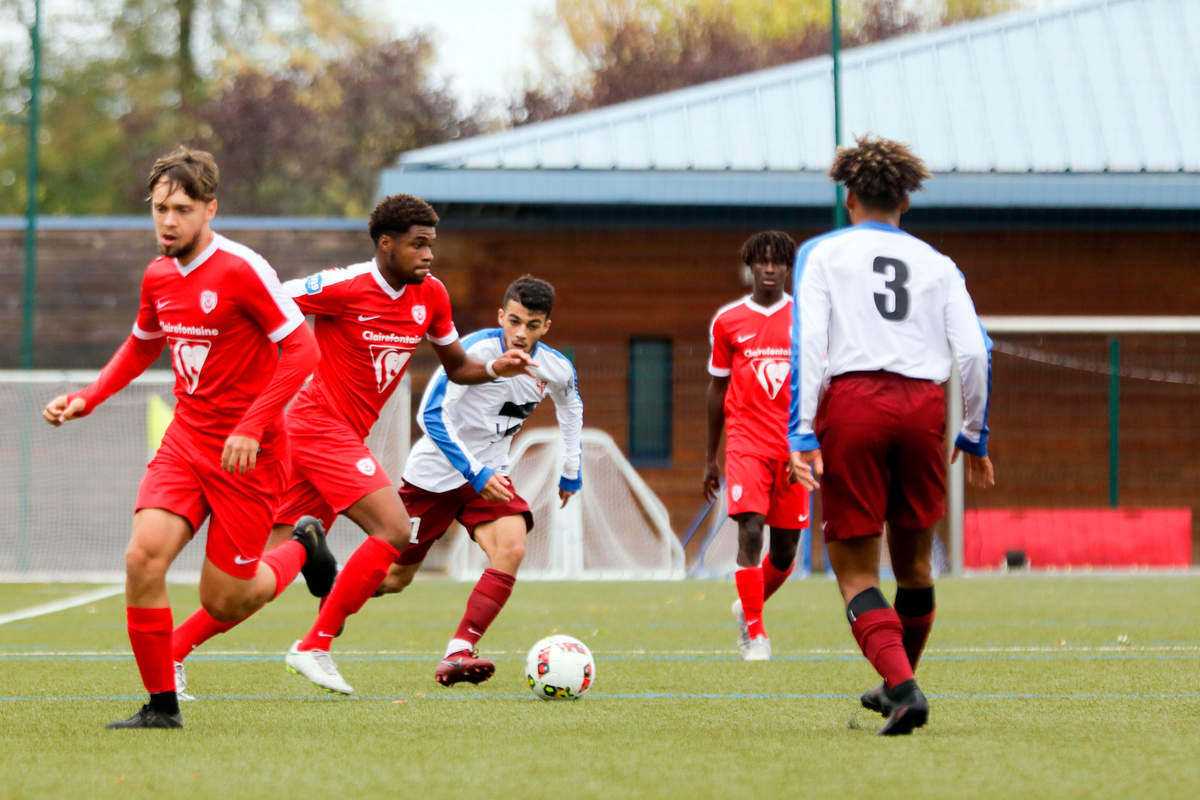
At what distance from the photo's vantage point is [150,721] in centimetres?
550

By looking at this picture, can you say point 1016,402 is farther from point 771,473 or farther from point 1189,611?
point 771,473

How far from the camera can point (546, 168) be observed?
18.2 m

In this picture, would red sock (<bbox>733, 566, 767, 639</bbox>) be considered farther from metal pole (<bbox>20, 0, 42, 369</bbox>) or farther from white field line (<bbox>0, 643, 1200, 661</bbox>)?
metal pole (<bbox>20, 0, 42, 369</bbox>)

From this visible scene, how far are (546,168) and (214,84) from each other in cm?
2343

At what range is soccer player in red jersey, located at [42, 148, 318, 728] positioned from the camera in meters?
5.39

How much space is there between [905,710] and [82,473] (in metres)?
12.5

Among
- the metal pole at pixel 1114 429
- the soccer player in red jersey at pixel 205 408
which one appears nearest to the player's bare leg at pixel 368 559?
the soccer player in red jersey at pixel 205 408

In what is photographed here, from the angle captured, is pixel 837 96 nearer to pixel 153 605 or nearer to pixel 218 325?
pixel 218 325

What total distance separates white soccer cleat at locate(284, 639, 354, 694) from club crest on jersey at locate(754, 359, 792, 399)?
3.05 m

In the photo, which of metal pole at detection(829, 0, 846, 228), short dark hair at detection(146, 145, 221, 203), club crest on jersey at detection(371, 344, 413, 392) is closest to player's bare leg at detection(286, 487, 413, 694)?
club crest on jersey at detection(371, 344, 413, 392)

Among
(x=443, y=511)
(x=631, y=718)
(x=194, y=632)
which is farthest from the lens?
(x=443, y=511)

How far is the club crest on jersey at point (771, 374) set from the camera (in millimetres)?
8609

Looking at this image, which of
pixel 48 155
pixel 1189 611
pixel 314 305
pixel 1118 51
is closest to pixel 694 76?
pixel 48 155

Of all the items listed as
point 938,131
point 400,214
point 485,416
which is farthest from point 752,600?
point 938,131
